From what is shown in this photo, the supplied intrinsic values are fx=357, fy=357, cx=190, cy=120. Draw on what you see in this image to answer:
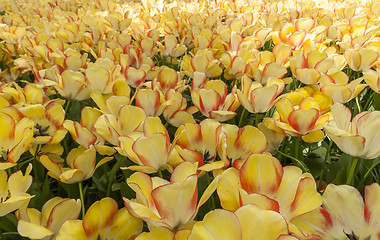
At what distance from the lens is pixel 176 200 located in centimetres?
47

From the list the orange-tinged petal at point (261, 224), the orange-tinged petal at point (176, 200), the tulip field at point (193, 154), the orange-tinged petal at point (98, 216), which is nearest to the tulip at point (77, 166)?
the tulip field at point (193, 154)

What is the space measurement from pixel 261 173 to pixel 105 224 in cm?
25

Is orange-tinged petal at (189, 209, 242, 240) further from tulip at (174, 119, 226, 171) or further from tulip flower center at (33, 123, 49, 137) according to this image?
tulip flower center at (33, 123, 49, 137)

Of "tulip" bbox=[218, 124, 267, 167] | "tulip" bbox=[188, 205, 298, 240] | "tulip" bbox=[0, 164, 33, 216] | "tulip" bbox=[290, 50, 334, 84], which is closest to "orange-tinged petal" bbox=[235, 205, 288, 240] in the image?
"tulip" bbox=[188, 205, 298, 240]

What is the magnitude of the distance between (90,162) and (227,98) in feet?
1.16

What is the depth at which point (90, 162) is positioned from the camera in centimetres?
66

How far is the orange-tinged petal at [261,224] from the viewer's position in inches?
16.0

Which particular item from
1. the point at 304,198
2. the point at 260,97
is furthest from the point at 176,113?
the point at 304,198

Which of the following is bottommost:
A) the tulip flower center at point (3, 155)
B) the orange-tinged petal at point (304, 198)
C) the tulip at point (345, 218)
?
the tulip at point (345, 218)

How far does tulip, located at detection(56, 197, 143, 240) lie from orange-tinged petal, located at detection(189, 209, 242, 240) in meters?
0.17

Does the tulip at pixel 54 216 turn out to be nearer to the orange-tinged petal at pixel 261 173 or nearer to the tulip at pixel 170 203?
the tulip at pixel 170 203

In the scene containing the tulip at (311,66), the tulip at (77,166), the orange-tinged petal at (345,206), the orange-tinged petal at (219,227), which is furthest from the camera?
the tulip at (311,66)

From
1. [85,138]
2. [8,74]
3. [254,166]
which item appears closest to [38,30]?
[8,74]

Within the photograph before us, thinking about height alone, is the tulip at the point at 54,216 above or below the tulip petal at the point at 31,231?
below
